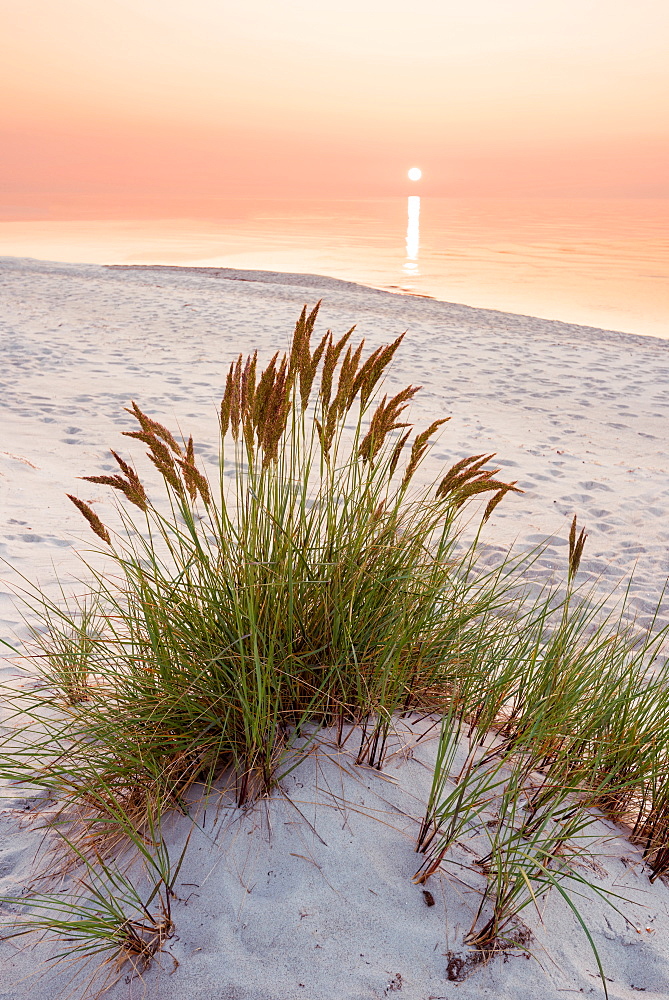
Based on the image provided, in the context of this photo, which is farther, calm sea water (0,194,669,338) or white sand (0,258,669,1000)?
calm sea water (0,194,669,338)

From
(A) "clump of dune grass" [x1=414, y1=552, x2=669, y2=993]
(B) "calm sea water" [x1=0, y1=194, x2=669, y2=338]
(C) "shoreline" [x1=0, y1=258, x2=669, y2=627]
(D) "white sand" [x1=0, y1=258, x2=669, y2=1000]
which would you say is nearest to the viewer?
(D) "white sand" [x1=0, y1=258, x2=669, y2=1000]

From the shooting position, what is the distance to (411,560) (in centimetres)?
223

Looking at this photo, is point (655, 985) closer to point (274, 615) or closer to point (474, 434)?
point (274, 615)

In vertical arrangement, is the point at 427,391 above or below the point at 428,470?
above

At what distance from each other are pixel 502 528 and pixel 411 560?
10.1 feet

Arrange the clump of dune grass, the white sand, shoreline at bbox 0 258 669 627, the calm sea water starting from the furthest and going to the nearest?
1. the calm sea water
2. shoreline at bbox 0 258 669 627
3. the clump of dune grass
4. the white sand

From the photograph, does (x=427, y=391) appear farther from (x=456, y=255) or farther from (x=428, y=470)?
(x=456, y=255)

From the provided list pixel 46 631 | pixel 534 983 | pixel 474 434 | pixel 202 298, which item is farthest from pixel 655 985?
pixel 202 298

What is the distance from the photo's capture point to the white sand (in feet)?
5.31

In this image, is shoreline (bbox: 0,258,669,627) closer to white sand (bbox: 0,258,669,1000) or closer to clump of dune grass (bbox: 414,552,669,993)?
white sand (bbox: 0,258,669,1000)

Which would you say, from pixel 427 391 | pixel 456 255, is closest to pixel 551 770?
pixel 427 391

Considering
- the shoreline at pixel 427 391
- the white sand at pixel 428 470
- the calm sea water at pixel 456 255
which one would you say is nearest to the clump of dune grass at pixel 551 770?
the white sand at pixel 428 470

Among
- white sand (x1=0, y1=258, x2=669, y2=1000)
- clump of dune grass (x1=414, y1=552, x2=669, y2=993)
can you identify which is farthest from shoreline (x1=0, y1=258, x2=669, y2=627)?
clump of dune grass (x1=414, y1=552, x2=669, y2=993)

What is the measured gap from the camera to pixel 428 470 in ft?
20.3
